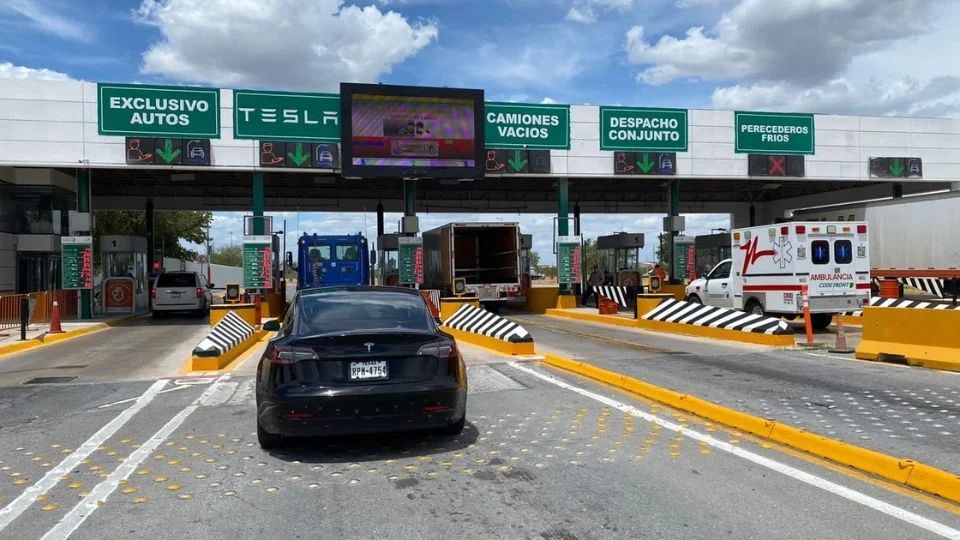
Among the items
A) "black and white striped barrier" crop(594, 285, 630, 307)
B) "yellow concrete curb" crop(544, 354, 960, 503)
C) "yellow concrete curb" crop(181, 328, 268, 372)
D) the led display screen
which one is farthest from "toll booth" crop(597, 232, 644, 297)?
"yellow concrete curb" crop(544, 354, 960, 503)

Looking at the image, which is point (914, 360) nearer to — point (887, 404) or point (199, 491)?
point (887, 404)

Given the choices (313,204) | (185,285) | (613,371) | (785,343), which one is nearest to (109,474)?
(613,371)

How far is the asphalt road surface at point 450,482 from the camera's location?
4641 millimetres

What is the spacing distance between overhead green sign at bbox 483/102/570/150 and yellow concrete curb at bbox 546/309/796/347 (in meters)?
7.01

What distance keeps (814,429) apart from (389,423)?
398cm

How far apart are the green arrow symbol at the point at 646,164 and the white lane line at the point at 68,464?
21534 millimetres

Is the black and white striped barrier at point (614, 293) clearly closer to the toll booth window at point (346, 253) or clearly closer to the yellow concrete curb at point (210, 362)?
the toll booth window at point (346, 253)

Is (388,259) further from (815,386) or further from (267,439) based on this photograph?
(267,439)

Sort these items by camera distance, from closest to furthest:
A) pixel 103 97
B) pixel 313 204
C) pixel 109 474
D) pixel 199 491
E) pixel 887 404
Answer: pixel 199 491
pixel 109 474
pixel 887 404
pixel 103 97
pixel 313 204

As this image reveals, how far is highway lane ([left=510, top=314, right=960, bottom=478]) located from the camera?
669 centimetres

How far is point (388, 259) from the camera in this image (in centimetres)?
2869

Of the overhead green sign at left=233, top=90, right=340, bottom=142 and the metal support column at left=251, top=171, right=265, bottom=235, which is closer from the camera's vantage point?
the overhead green sign at left=233, top=90, right=340, bottom=142

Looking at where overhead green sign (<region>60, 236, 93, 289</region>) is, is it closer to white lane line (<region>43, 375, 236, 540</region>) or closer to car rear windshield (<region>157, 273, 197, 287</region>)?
car rear windshield (<region>157, 273, 197, 287</region>)

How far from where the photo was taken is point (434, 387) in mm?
6324
